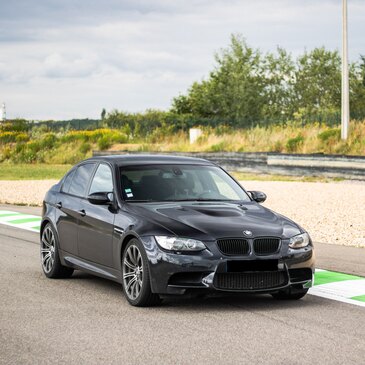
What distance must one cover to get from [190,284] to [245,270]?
0.51 metres

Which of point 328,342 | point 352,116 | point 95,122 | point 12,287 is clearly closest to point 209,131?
point 352,116

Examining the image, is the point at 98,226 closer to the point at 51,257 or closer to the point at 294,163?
the point at 51,257

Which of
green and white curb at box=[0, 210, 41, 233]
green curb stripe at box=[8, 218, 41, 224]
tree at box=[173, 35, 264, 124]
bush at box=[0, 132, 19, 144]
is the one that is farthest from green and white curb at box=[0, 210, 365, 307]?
tree at box=[173, 35, 264, 124]

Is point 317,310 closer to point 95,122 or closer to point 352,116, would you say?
point 352,116

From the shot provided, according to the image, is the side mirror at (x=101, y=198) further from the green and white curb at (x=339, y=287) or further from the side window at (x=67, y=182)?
the green and white curb at (x=339, y=287)

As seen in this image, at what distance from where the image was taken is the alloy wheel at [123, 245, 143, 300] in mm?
9359

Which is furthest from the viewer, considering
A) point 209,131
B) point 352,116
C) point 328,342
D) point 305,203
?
point 209,131

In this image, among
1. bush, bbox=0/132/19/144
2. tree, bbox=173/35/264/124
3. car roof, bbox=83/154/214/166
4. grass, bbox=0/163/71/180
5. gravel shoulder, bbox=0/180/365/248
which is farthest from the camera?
tree, bbox=173/35/264/124

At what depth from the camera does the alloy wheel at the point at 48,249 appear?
11586mm

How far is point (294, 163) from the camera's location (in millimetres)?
32594

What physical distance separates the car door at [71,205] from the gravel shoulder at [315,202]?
5.44 metres

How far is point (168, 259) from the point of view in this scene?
9.02m

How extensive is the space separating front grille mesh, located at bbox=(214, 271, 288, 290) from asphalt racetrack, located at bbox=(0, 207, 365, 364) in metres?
0.25

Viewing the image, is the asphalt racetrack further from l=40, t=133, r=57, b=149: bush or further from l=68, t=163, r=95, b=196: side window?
l=40, t=133, r=57, b=149: bush
